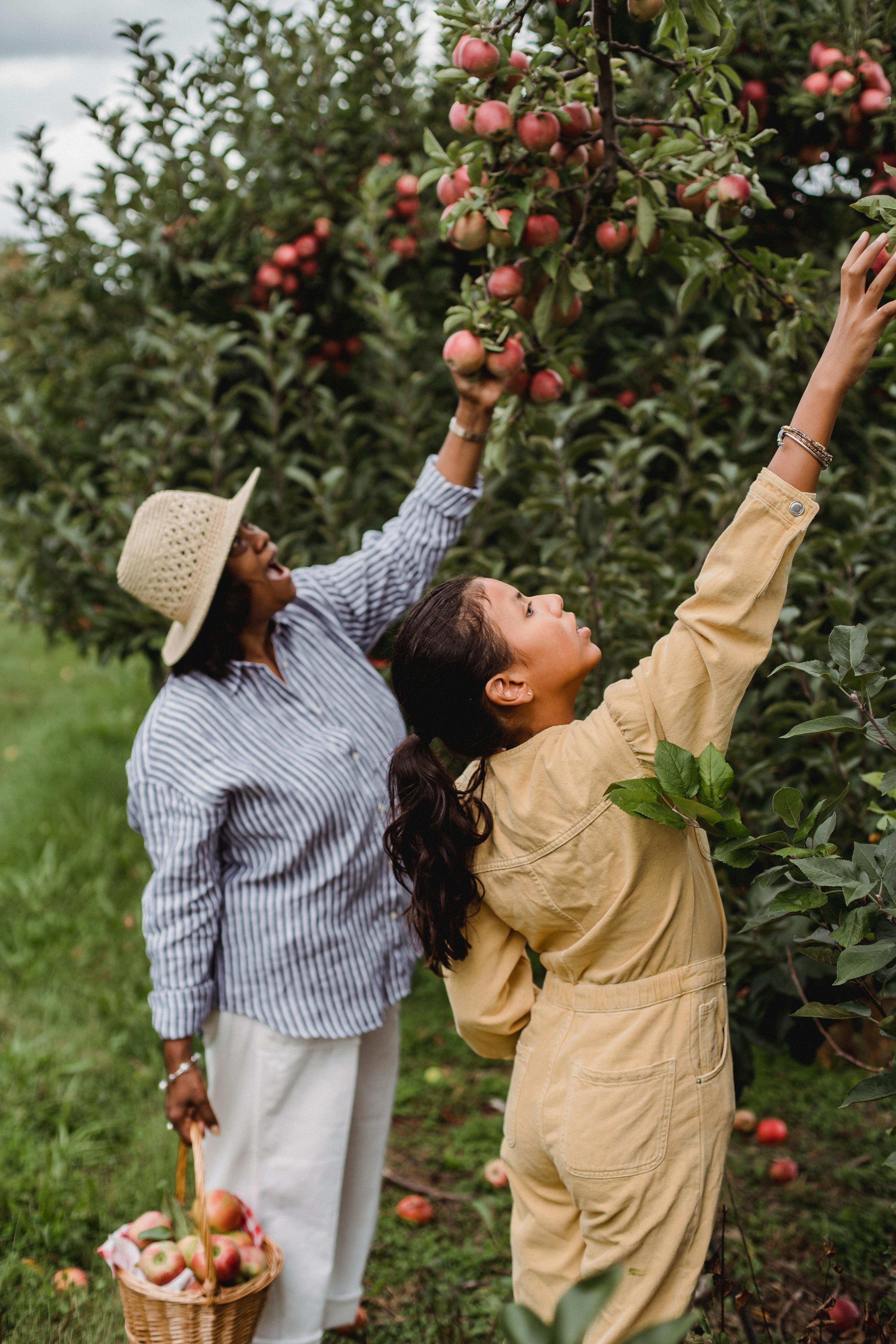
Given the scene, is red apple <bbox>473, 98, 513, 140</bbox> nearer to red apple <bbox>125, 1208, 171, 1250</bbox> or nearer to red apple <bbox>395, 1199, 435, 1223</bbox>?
red apple <bbox>125, 1208, 171, 1250</bbox>

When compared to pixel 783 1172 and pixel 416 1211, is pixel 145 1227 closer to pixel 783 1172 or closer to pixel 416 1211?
pixel 416 1211

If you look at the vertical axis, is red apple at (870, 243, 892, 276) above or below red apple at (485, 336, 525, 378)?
above

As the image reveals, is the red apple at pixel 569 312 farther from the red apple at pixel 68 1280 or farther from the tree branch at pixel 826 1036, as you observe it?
the red apple at pixel 68 1280

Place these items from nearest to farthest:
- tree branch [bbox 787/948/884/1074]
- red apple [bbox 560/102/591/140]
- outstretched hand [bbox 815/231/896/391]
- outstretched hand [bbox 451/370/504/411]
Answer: outstretched hand [bbox 815/231/896/391] < tree branch [bbox 787/948/884/1074] < red apple [bbox 560/102/591/140] < outstretched hand [bbox 451/370/504/411]

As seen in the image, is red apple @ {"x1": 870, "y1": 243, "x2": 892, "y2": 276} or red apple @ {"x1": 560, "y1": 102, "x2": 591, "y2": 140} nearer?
red apple @ {"x1": 870, "y1": 243, "x2": 892, "y2": 276}

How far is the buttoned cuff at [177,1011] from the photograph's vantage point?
193 cm

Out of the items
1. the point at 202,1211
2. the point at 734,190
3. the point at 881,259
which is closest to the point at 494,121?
the point at 734,190

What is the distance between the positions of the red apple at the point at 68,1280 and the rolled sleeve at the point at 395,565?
1494mm

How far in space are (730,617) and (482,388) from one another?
93 cm

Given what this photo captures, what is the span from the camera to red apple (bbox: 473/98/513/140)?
1.65 m

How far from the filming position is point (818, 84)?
2.44m

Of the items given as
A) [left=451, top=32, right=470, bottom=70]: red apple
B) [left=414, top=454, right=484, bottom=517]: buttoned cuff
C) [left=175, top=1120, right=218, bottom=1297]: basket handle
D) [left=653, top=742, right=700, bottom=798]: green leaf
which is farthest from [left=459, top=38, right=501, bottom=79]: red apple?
[left=175, top=1120, right=218, bottom=1297]: basket handle

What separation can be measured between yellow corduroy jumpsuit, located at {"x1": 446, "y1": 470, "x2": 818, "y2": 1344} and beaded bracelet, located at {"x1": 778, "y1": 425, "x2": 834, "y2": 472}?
0.06 m

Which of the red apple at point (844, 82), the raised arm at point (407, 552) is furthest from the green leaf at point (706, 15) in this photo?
the red apple at point (844, 82)
